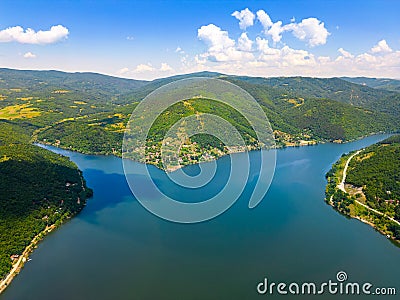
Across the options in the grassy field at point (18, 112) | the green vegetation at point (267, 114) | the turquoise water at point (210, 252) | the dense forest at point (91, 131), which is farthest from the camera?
the grassy field at point (18, 112)

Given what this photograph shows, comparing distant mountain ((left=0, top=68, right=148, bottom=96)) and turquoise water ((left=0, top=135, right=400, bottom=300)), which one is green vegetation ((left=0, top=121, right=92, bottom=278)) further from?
distant mountain ((left=0, top=68, right=148, bottom=96))

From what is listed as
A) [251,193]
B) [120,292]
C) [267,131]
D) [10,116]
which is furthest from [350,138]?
[10,116]

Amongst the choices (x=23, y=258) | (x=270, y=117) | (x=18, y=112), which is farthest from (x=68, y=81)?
(x=23, y=258)

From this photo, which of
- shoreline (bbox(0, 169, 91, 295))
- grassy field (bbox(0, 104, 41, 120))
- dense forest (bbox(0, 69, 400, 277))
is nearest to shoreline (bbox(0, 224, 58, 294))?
shoreline (bbox(0, 169, 91, 295))

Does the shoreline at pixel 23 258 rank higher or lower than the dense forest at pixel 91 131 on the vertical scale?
lower

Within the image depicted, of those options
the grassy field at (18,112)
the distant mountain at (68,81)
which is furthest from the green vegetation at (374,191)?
the distant mountain at (68,81)

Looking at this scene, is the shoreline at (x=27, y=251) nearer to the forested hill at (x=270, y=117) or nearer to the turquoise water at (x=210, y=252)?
the turquoise water at (x=210, y=252)

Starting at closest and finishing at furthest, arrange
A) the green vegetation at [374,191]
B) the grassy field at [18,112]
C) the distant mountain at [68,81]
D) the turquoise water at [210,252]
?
the turquoise water at [210,252] → the green vegetation at [374,191] → the grassy field at [18,112] → the distant mountain at [68,81]

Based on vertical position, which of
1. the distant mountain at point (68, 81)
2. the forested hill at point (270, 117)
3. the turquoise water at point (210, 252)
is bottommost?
the turquoise water at point (210, 252)
